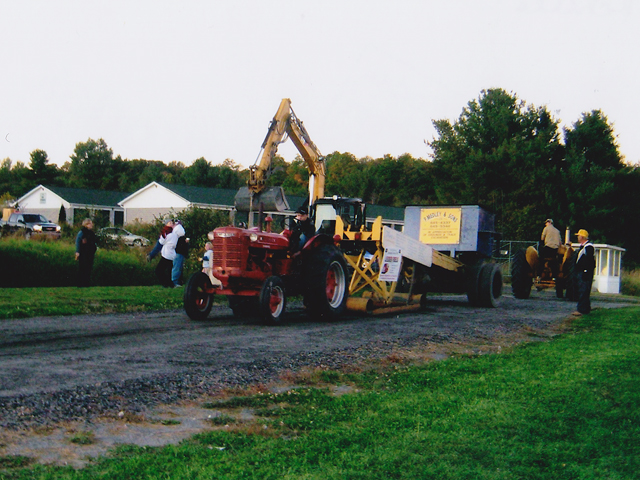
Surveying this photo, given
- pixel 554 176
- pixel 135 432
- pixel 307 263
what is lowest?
pixel 135 432

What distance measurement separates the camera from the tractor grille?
12250mm

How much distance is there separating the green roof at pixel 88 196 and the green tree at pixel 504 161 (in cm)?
2775

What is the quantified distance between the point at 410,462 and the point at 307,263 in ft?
28.3

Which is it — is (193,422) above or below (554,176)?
below

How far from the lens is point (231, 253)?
12.2 metres

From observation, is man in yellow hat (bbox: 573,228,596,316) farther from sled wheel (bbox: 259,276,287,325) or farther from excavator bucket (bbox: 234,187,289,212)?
sled wheel (bbox: 259,276,287,325)

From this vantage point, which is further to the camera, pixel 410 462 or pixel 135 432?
pixel 135 432

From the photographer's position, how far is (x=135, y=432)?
5.32 m

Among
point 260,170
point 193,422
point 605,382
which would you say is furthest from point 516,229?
point 193,422

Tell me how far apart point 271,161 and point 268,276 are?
5080 mm

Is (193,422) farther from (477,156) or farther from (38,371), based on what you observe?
(477,156)

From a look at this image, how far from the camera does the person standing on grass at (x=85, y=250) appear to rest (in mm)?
17000

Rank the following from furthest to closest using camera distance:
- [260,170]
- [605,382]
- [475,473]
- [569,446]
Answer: [260,170]
[605,382]
[569,446]
[475,473]

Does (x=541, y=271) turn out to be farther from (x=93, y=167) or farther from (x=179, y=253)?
(x=93, y=167)
